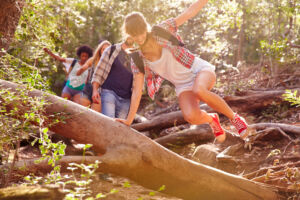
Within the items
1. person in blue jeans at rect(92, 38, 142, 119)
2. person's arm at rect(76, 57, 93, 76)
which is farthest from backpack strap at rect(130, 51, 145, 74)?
person's arm at rect(76, 57, 93, 76)

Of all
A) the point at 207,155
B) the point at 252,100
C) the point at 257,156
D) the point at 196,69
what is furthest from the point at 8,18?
the point at 252,100

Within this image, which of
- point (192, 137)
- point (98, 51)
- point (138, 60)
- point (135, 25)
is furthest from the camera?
point (192, 137)

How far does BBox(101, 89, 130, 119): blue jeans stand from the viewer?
5.34 m

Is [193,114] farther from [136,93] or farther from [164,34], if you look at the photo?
[164,34]

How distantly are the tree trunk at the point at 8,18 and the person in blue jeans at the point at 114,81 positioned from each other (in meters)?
1.43

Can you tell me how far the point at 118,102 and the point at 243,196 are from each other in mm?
2560

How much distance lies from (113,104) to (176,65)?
1.58m

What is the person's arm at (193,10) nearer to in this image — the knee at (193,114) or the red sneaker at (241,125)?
the knee at (193,114)

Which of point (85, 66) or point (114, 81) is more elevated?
point (85, 66)

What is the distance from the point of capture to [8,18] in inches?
185

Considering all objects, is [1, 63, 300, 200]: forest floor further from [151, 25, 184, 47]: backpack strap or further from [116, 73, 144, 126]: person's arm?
[151, 25, 184, 47]: backpack strap

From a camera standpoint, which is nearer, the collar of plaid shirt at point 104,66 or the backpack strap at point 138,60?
the backpack strap at point 138,60

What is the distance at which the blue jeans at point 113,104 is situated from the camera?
534cm

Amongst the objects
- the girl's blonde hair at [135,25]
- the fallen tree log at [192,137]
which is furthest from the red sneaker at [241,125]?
the fallen tree log at [192,137]
